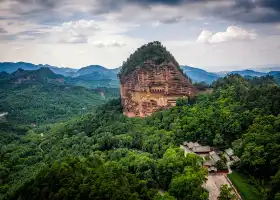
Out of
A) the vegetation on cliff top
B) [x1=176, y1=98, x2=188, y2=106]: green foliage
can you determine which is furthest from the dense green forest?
the vegetation on cliff top

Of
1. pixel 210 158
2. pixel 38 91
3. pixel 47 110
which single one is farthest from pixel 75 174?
pixel 38 91

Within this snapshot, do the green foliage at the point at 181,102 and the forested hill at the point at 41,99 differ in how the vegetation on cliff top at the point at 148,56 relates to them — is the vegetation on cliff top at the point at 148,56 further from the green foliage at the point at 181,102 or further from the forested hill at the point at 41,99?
the forested hill at the point at 41,99

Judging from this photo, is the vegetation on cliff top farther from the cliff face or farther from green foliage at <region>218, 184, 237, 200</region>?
green foliage at <region>218, 184, 237, 200</region>

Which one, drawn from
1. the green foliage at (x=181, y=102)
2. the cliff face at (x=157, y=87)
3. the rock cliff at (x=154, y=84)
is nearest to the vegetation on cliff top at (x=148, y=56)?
Answer: the rock cliff at (x=154, y=84)

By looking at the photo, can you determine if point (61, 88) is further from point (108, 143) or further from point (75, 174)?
point (75, 174)

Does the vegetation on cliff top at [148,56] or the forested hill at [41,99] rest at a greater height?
the vegetation on cliff top at [148,56]

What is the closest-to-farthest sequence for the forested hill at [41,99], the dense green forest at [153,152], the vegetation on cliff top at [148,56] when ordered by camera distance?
1. the dense green forest at [153,152]
2. the vegetation on cliff top at [148,56]
3. the forested hill at [41,99]

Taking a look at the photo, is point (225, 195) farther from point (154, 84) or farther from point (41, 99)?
point (41, 99)
